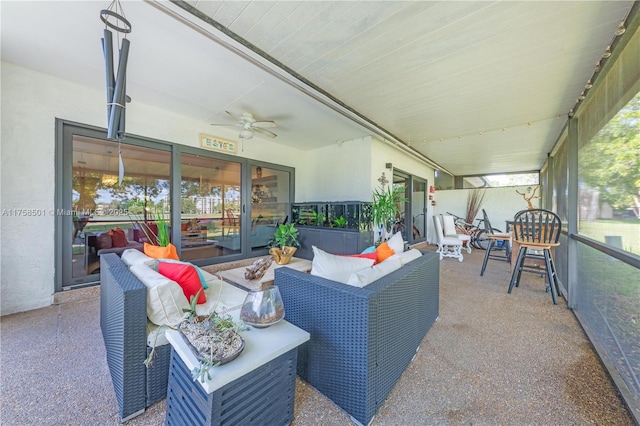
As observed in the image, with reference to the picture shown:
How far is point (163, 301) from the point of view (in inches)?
55.9

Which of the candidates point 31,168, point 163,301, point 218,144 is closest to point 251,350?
point 163,301

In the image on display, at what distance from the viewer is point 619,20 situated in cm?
183

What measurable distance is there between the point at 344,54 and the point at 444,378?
2.86m

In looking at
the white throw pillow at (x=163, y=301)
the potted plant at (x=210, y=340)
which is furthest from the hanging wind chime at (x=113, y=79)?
the potted plant at (x=210, y=340)

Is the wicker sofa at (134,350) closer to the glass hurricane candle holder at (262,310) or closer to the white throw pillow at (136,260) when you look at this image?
the glass hurricane candle holder at (262,310)

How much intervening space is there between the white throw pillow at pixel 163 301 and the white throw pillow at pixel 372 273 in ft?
3.39

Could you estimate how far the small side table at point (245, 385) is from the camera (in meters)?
0.93

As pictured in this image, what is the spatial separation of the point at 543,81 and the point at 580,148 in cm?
89

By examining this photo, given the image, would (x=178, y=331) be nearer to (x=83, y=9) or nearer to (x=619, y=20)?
(x=83, y=9)

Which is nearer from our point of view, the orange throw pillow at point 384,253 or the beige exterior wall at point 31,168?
the orange throw pillow at point 384,253

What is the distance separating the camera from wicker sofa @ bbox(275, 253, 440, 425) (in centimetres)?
121

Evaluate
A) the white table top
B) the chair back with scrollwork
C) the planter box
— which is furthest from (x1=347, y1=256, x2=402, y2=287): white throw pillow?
the chair back with scrollwork

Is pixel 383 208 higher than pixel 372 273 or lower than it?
higher

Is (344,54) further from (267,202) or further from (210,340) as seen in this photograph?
(267,202)
